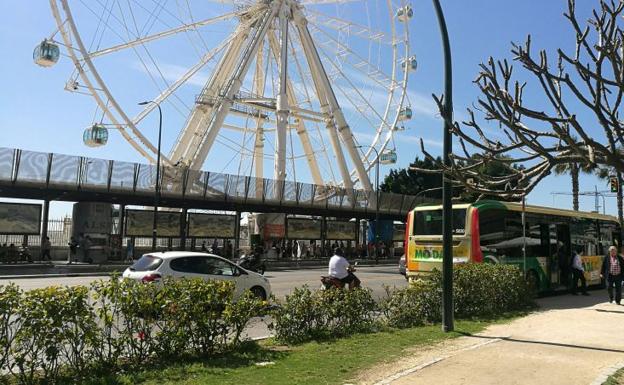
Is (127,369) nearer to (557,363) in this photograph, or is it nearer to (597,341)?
(557,363)

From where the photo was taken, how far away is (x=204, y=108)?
4200cm

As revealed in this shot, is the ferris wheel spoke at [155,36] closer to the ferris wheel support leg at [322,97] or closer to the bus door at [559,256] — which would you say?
the ferris wheel support leg at [322,97]

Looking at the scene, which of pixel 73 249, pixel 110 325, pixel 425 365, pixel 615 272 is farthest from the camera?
pixel 73 249

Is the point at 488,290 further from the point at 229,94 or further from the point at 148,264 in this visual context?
the point at 229,94

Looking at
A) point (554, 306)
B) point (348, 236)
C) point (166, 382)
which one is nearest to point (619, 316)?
point (554, 306)

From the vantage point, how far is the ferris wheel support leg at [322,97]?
4341 cm

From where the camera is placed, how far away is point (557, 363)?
756 centimetres

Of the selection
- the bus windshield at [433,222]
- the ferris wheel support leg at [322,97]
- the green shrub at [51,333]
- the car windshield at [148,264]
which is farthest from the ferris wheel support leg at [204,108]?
the green shrub at [51,333]

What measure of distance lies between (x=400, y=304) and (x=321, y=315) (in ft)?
7.05

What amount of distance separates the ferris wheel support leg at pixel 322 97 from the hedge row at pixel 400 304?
1244 inches

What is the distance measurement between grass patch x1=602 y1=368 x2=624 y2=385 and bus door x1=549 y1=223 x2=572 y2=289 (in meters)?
Result: 11.2

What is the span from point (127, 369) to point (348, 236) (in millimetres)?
38436

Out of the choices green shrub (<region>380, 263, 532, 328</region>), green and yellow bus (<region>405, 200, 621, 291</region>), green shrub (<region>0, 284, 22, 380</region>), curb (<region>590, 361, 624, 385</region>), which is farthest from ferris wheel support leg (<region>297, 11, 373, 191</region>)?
green shrub (<region>0, 284, 22, 380</region>)

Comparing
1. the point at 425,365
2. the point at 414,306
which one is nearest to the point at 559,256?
the point at 414,306
